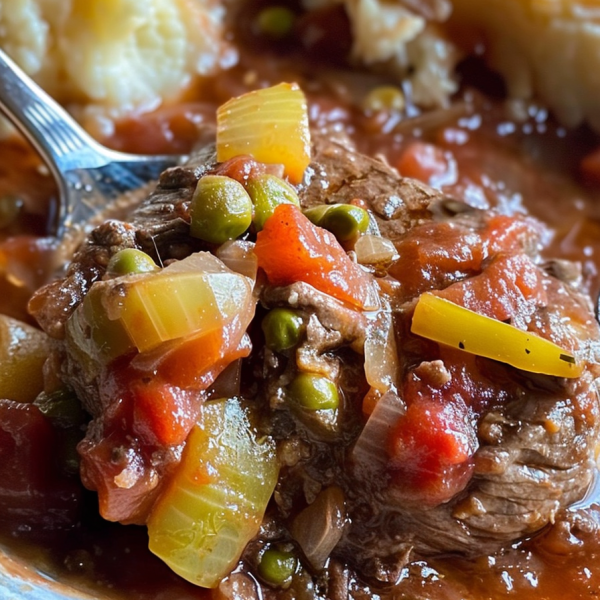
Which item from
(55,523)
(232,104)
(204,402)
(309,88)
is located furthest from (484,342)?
(309,88)

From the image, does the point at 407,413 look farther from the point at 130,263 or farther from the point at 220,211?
the point at 130,263

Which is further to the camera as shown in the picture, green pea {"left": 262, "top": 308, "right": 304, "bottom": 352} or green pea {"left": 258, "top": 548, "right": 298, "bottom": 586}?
green pea {"left": 258, "top": 548, "right": 298, "bottom": 586}

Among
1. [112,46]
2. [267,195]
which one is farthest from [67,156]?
[267,195]

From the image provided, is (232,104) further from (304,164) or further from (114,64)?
(114,64)

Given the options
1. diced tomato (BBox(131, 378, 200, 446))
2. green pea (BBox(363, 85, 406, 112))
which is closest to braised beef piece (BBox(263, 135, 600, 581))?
diced tomato (BBox(131, 378, 200, 446))

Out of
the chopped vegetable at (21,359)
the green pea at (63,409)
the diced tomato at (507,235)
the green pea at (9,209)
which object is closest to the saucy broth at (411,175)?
the green pea at (9,209)

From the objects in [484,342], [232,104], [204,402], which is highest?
[232,104]

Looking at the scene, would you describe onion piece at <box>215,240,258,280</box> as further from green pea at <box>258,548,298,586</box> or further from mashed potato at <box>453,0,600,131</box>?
mashed potato at <box>453,0,600,131</box>
